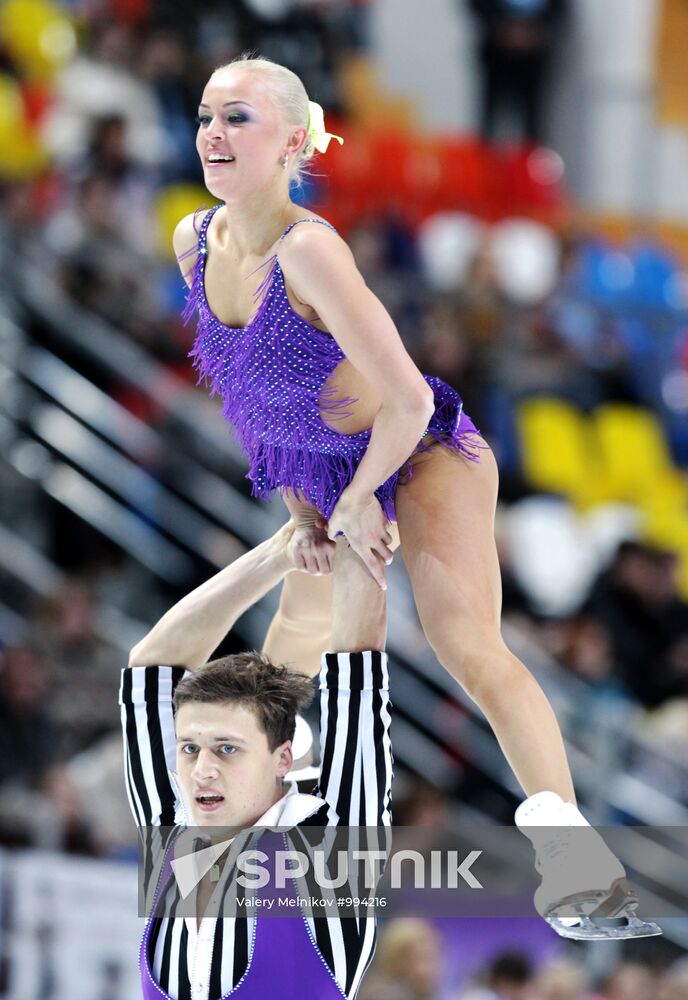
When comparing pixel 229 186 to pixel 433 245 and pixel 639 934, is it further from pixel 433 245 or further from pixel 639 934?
pixel 433 245

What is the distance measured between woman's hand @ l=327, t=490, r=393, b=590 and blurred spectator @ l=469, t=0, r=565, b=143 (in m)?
9.04

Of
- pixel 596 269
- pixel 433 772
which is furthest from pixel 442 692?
pixel 596 269

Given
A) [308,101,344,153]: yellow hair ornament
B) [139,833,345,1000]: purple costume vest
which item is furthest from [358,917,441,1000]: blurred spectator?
[308,101,344,153]: yellow hair ornament

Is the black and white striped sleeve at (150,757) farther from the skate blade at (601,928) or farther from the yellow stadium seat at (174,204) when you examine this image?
the yellow stadium seat at (174,204)

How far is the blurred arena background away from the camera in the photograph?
537cm

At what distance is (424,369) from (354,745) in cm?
497

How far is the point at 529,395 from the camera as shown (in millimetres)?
8430

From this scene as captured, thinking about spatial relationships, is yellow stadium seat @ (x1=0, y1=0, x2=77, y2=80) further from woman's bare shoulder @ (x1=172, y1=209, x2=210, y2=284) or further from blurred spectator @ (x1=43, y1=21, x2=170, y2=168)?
woman's bare shoulder @ (x1=172, y1=209, x2=210, y2=284)

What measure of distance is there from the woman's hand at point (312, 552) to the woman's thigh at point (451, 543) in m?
0.14

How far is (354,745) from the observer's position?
2.59 meters

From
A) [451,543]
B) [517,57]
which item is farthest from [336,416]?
[517,57]

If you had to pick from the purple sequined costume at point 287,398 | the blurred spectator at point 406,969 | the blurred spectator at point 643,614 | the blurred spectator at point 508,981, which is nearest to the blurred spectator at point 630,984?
the blurred spectator at point 508,981

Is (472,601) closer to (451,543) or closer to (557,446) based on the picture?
(451,543)

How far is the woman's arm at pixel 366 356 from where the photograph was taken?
2.75m
